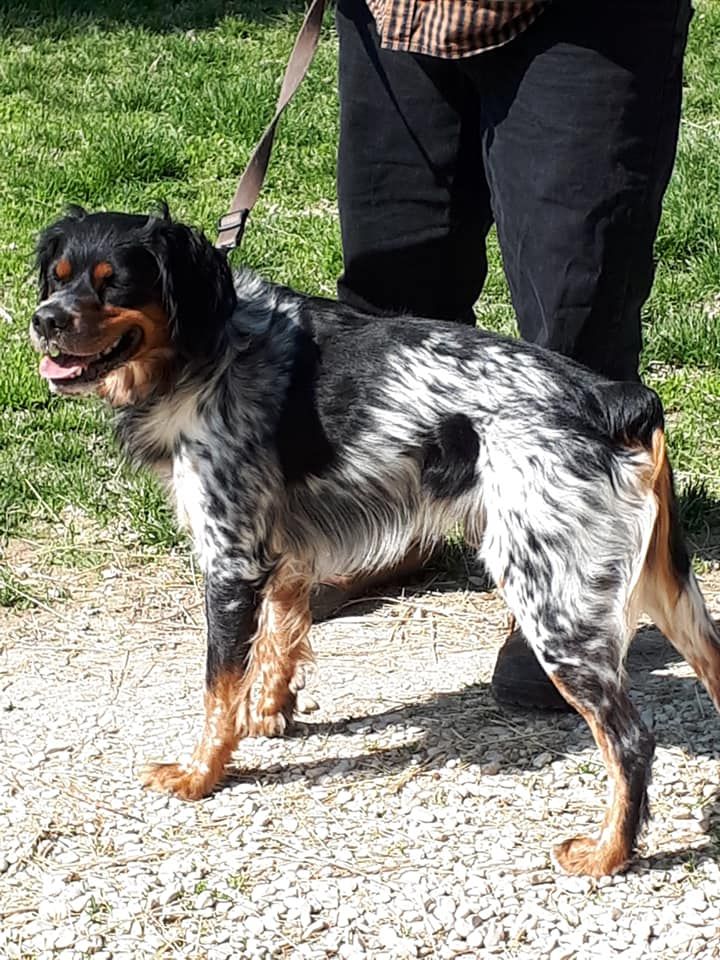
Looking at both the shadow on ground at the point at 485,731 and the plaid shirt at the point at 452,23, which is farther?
the shadow on ground at the point at 485,731

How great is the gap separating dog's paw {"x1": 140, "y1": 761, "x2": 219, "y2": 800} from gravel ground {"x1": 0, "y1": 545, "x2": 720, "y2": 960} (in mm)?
30

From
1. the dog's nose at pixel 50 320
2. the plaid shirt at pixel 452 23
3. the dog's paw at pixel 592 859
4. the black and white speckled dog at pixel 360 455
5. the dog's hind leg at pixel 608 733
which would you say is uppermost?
the plaid shirt at pixel 452 23

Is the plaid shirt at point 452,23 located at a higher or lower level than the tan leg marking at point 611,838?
higher

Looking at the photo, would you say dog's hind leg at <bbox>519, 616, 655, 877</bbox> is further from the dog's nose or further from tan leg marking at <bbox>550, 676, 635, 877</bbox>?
the dog's nose

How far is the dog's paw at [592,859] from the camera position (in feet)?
12.6

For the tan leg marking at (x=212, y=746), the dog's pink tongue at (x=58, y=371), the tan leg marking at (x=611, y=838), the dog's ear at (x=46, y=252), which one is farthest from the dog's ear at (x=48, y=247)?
the tan leg marking at (x=611, y=838)

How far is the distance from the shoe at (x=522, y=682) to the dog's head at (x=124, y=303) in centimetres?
125

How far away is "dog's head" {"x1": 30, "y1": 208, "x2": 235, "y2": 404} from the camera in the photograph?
388 centimetres

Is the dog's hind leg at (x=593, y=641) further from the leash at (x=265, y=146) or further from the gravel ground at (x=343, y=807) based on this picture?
the leash at (x=265, y=146)

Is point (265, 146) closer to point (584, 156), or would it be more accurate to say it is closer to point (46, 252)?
point (46, 252)

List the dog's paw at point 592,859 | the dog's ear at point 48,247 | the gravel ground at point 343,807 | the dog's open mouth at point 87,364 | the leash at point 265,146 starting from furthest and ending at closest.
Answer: the leash at point 265,146 < the dog's ear at point 48,247 < the dog's open mouth at point 87,364 < the dog's paw at point 592,859 < the gravel ground at point 343,807

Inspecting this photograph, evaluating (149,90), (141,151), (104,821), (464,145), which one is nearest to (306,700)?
(104,821)

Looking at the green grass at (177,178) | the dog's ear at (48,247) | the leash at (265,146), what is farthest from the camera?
the green grass at (177,178)

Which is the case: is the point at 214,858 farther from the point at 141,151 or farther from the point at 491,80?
the point at 141,151
